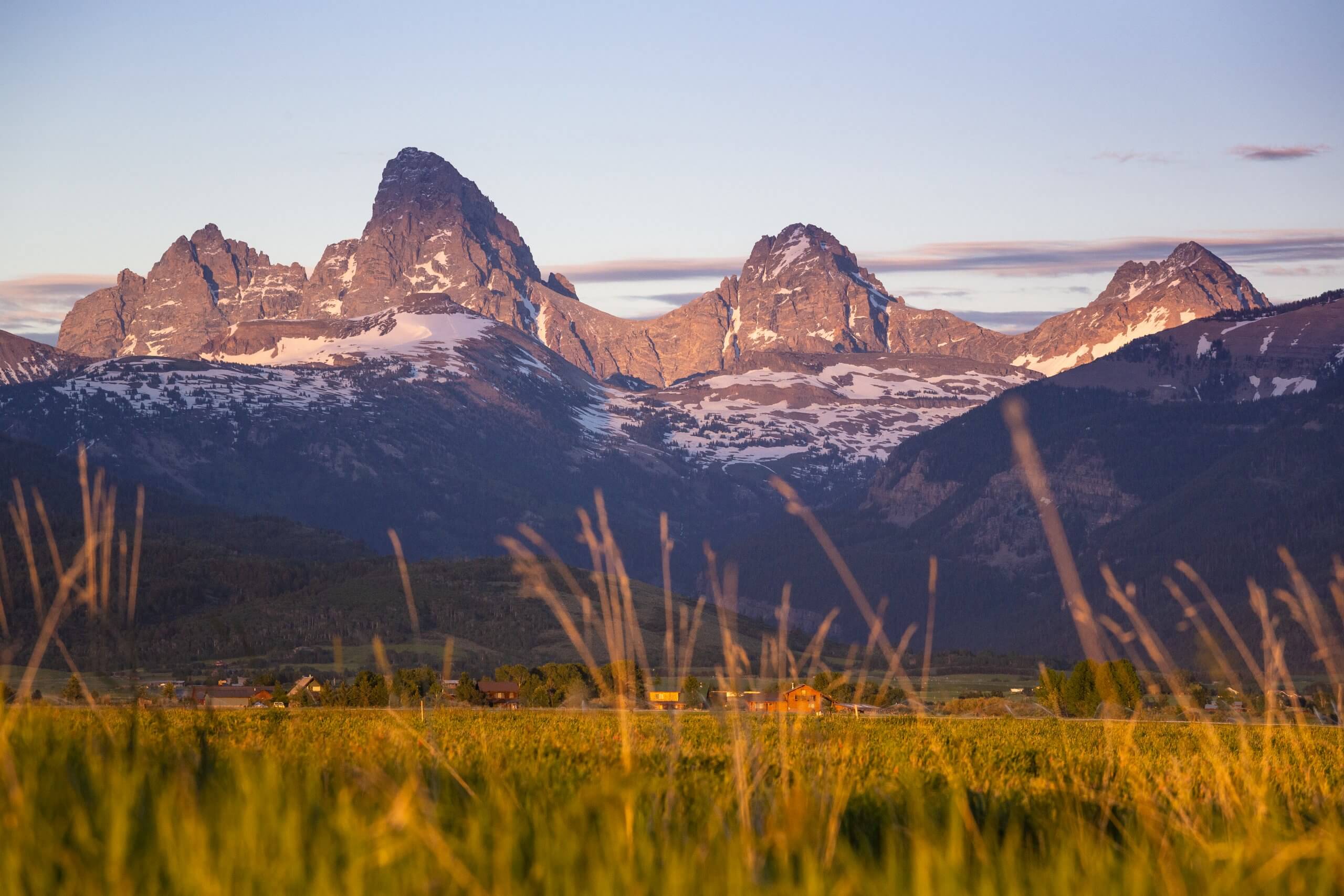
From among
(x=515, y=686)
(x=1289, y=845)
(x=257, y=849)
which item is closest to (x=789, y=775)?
(x=1289, y=845)

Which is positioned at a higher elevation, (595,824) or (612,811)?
(612,811)

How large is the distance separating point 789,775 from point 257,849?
8996 millimetres

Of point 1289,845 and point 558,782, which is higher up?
point 1289,845

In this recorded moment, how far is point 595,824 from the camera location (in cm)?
1101

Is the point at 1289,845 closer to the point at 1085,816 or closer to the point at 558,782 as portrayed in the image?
the point at 1085,816

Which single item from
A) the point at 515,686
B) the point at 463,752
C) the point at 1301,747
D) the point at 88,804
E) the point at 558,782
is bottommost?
the point at 515,686

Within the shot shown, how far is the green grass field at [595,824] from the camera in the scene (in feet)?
27.8

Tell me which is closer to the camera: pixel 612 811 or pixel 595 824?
pixel 612 811

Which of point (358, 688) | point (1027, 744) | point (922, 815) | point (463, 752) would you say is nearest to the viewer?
point (922, 815)

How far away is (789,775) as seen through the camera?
653 inches

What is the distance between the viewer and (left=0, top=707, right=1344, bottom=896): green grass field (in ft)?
27.8

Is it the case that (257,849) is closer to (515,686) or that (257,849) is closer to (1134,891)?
(1134,891)

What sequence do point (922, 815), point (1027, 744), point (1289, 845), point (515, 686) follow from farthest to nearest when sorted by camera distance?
1. point (515, 686)
2. point (1027, 744)
3. point (922, 815)
4. point (1289, 845)

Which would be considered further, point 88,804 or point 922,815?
point 922,815
